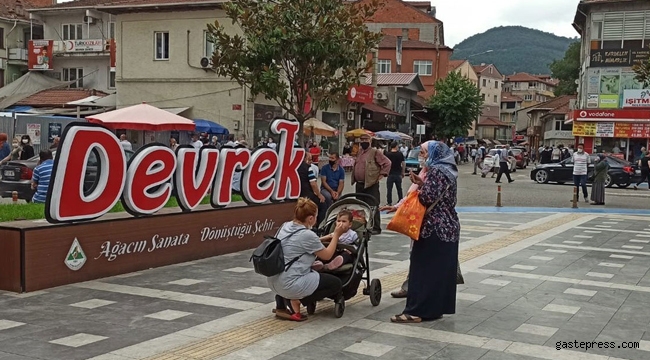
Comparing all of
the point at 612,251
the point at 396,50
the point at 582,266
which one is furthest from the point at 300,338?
the point at 396,50

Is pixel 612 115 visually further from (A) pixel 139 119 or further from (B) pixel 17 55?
(B) pixel 17 55

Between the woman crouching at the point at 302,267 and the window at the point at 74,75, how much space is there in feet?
122

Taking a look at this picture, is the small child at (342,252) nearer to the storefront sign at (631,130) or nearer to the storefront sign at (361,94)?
the storefront sign at (361,94)

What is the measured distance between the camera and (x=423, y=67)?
71.5 meters

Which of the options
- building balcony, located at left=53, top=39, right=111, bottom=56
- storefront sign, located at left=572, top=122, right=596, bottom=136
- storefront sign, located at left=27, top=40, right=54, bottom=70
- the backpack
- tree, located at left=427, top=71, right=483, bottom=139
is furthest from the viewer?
tree, located at left=427, top=71, right=483, bottom=139

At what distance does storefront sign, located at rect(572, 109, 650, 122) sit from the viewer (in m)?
40.9

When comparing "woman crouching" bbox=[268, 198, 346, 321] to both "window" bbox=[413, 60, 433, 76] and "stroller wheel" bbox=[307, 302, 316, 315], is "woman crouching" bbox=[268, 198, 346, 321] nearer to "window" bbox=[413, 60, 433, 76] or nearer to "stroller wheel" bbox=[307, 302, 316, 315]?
"stroller wheel" bbox=[307, 302, 316, 315]

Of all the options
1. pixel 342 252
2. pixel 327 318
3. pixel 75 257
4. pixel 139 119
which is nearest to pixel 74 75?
pixel 139 119

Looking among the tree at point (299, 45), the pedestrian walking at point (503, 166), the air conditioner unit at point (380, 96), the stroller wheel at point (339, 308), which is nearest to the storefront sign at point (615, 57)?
the air conditioner unit at point (380, 96)

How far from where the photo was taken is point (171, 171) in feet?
32.0

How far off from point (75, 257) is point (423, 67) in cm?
6558

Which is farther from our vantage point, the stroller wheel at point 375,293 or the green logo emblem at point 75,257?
the green logo emblem at point 75,257

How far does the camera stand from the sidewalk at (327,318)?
233 inches

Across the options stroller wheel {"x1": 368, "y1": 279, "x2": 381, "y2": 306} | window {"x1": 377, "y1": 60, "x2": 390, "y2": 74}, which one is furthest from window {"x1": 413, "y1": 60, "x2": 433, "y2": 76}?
stroller wheel {"x1": 368, "y1": 279, "x2": 381, "y2": 306}
